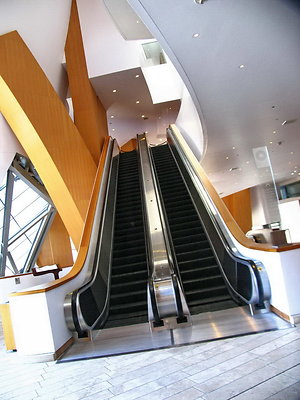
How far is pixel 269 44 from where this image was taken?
6.43 metres

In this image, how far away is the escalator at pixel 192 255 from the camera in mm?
5023

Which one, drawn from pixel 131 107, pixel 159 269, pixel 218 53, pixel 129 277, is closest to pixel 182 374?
pixel 159 269

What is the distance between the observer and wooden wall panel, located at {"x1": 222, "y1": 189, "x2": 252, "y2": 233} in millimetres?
24402

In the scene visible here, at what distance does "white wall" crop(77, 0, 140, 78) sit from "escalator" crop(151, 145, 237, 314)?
5.71 m

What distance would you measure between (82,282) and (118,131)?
1625 cm

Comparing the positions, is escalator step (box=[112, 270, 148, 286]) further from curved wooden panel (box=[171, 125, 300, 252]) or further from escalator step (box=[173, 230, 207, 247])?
curved wooden panel (box=[171, 125, 300, 252])

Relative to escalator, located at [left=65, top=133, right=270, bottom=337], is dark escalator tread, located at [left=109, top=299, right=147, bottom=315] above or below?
below

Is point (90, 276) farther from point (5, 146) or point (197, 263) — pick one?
point (5, 146)

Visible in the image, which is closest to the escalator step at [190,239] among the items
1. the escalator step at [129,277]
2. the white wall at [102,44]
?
the escalator step at [129,277]

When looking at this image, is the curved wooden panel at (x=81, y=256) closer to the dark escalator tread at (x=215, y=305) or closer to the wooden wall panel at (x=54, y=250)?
the dark escalator tread at (x=215, y=305)

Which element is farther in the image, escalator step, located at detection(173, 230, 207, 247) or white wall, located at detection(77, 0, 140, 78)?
white wall, located at detection(77, 0, 140, 78)

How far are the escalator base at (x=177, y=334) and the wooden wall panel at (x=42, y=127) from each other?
3668mm

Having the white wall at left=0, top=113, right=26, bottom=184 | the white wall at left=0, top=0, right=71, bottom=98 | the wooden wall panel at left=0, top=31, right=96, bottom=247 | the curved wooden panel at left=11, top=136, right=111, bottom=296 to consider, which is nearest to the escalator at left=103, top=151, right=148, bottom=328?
the curved wooden panel at left=11, top=136, right=111, bottom=296

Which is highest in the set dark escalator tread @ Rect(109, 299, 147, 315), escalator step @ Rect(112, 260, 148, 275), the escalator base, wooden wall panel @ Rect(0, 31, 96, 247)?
wooden wall panel @ Rect(0, 31, 96, 247)
